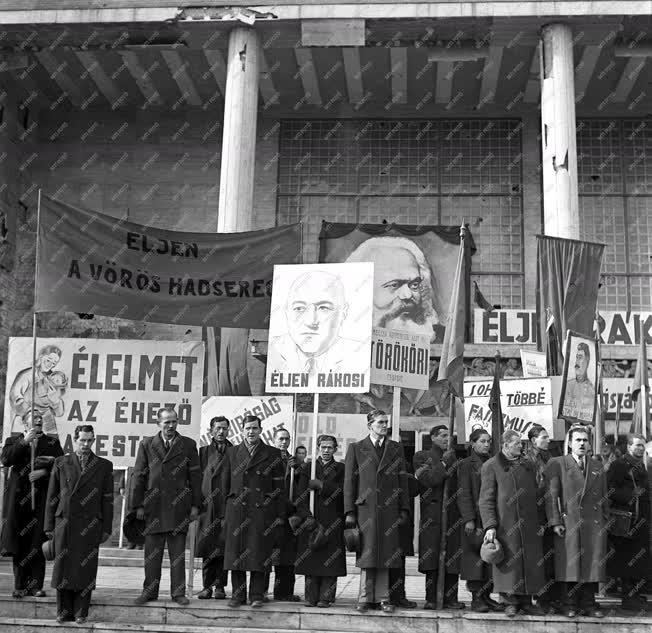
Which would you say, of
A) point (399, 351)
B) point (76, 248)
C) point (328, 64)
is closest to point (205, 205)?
point (328, 64)

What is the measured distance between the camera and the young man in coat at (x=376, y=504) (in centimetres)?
915

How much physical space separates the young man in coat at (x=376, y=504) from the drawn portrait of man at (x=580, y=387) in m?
2.47

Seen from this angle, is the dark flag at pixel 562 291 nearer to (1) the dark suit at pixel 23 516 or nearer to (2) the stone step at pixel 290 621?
(2) the stone step at pixel 290 621

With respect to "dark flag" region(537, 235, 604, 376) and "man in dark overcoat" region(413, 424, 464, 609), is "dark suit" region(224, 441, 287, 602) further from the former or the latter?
"dark flag" region(537, 235, 604, 376)

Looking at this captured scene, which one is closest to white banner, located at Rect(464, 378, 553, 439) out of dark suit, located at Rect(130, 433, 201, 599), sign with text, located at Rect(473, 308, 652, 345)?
dark suit, located at Rect(130, 433, 201, 599)

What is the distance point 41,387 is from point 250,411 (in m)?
4.00

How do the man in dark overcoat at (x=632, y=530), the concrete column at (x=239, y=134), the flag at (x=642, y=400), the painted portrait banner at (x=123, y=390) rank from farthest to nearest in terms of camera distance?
the concrete column at (x=239, y=134) < the flag at (x=642, y=400) < the painted portrait banner at (x=123, y=390) < the man in dark overcoat at (x=632, y=530)

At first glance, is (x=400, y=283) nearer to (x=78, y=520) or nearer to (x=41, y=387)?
(x=41, y=387)

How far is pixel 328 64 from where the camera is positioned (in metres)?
21.3

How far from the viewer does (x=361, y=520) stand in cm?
931

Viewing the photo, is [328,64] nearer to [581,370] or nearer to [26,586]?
[581,370]

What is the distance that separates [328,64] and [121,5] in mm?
4995

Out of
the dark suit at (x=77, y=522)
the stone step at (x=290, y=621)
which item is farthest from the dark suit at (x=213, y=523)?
the dark suit at (x=77, y=522)

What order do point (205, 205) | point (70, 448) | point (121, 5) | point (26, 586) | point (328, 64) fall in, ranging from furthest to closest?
1. point (205, 205)
2. point (328, 64)
3. point (121, 5)
4. point (70, 448)
5. point (26, 586)
